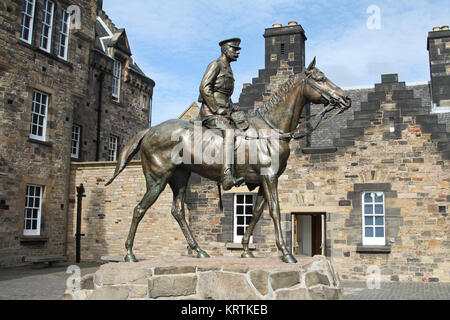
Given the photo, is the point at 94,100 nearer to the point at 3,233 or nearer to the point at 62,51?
the point at 62,51

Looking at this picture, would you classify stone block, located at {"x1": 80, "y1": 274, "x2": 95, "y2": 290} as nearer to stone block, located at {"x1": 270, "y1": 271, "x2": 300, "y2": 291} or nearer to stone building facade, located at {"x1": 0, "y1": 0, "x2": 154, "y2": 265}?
stone block, located at {"x1": 270, "y1": 271, "x2": 300, "y2": 291}

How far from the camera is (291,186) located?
16.0 metres

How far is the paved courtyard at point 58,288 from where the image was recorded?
1048 centimetres

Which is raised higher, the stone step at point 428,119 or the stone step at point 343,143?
the stone step at point 428,119

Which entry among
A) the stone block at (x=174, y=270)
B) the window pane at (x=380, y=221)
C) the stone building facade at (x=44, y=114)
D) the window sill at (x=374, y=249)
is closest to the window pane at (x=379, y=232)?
the window pane at (x=380, y=221)

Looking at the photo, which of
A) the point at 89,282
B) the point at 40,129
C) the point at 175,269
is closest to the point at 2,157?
the point at 40,129

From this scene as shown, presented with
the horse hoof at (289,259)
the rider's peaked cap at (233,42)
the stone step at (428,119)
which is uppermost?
the stone step at (428,119)

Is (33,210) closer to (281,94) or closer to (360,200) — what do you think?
(360,200)

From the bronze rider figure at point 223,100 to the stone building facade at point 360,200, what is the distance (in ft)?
31.1

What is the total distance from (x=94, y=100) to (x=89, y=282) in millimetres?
16828

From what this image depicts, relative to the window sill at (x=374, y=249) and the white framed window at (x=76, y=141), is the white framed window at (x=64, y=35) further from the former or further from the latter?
the window sill at (x=374, y=249)

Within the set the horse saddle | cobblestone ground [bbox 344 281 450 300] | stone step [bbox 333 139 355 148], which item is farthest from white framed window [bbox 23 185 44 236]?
the horse saddle

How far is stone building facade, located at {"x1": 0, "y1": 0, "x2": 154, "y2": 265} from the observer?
16016 millimetres

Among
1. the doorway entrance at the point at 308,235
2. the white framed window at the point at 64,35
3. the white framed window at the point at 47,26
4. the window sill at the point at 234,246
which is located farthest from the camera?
the doorway entrance at the point at 308,235
